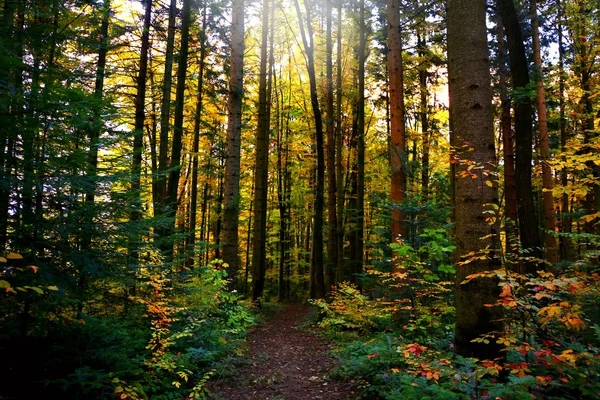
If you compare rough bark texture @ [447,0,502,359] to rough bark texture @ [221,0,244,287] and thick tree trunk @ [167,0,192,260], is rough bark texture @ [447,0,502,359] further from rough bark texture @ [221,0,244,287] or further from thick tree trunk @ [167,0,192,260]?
thick tree trunk @ [167,0,192,260]

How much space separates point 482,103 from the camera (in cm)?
318

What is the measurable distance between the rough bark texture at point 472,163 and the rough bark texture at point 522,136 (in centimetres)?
469

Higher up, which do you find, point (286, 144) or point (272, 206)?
point (286, 144)

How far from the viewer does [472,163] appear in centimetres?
304

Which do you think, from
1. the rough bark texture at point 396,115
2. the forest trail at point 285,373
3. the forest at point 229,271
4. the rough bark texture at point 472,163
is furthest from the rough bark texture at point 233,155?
the rough bark texture at point 472,163

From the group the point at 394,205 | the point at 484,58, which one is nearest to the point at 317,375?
the point at 394,205

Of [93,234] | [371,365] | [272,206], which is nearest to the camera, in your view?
[93,234]

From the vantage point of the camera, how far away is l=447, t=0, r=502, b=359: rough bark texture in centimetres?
303

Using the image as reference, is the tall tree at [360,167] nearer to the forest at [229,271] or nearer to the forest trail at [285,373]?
the forest at [229,271]

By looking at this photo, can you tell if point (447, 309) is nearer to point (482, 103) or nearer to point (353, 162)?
point (482, 103)

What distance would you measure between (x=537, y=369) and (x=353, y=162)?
14857 millimetres

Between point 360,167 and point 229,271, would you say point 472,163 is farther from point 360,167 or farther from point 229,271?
point 360,167

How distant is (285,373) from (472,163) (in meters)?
4.65

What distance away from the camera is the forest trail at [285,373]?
459cm
